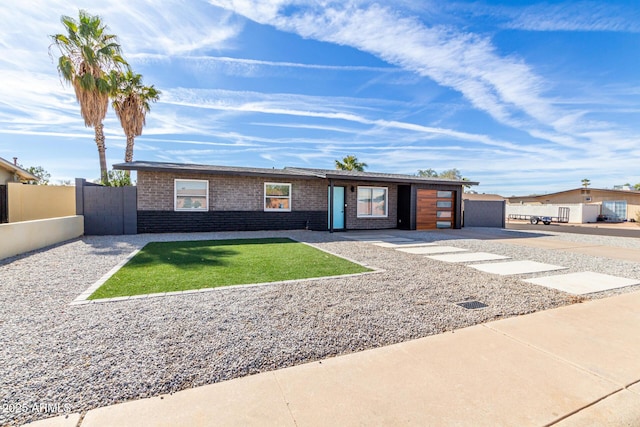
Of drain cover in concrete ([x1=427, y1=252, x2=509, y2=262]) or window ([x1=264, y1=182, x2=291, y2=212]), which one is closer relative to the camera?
drain cover in concrete ([x1=427, y1=252, x2=509, y2=262])

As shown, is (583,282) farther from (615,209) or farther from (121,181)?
(615,209)

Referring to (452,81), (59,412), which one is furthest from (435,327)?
(452,81)

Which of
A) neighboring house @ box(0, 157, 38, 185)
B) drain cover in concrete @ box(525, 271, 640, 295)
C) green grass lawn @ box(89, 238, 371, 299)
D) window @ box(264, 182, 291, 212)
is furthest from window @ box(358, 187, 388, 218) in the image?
neighboring house @ box(0, 157, 38, 185)

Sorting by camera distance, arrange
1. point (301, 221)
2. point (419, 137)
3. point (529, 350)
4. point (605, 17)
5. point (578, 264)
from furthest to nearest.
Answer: point (419, 137) → point (301, 221) → point (605, 17) → point (578, 264) → point (529, 350)

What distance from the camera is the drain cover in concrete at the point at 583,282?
4988 mm

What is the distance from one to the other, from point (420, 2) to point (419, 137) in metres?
17.7

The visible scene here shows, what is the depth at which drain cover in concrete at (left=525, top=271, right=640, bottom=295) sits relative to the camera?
4988mm

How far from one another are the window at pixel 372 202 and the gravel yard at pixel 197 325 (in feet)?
29.8

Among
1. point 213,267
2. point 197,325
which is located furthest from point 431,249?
point 197,325

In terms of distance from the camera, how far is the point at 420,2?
991 cm

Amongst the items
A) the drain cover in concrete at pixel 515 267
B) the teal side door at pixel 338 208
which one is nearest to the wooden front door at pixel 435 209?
the teal side door at pixel 338 208

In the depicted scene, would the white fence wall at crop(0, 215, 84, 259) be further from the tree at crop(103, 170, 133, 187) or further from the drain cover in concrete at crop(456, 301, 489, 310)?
the drain cover in concrete at crop(456, 301, 489, 310)

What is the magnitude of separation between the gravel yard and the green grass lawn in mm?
477

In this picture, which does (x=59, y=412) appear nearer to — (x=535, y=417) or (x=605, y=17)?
(x=535, y=417)
